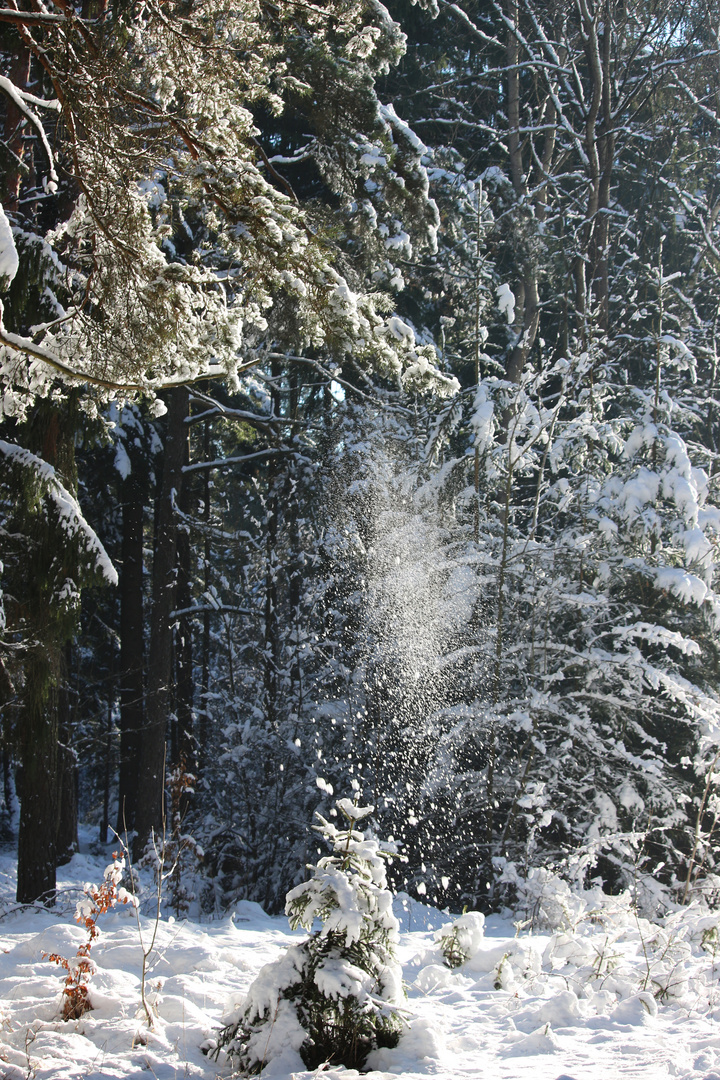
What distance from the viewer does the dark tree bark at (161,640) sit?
10953 mm

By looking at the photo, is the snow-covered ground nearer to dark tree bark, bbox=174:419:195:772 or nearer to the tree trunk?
the tree trunk

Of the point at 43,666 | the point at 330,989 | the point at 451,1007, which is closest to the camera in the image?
the point at 330,989

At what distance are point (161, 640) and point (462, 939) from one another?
25.1 feet

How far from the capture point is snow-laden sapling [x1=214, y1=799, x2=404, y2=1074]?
9.44 ft

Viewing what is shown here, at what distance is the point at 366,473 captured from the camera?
10320 mm

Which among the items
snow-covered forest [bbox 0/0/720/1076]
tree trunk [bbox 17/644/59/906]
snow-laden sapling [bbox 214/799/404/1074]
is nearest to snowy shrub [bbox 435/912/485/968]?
snow-covered forest [bbox 0/0/720/1076]

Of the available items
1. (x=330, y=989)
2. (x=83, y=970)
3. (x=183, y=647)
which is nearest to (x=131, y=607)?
(x=183, y=647)

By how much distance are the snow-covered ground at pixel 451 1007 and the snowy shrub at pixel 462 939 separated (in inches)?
2.8

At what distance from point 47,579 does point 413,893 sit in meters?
5.08

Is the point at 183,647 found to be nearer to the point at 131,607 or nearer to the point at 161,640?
the point at 131,607

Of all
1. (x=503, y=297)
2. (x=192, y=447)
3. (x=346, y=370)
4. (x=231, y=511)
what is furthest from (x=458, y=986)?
(x=231, y=511)

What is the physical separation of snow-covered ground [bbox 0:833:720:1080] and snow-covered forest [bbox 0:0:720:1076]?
106 millimetres

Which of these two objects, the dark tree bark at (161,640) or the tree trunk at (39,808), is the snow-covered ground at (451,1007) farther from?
the dark tree bark at (161,640)

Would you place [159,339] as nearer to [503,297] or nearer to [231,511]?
[503,297]
